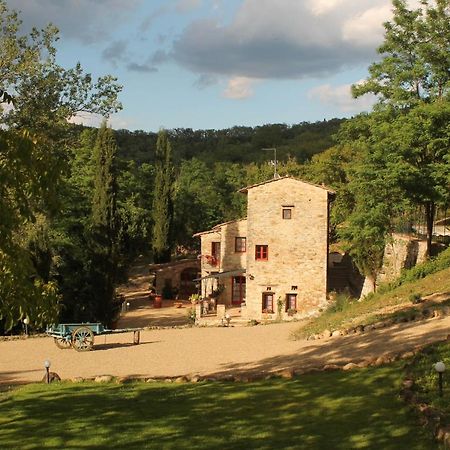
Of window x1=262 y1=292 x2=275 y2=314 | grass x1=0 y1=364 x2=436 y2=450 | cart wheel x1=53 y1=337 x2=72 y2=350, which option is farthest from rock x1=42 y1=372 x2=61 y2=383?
window x1=262 y1=292 x2=275 y2=314

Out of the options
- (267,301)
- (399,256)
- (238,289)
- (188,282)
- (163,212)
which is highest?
(163,212)

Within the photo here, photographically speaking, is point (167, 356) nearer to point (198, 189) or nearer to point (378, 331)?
point (378, 331)

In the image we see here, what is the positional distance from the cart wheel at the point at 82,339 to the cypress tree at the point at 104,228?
7.93 meters

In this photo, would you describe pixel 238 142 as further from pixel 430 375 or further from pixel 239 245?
pixel 430 375

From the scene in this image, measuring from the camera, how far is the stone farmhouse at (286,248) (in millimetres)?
33344

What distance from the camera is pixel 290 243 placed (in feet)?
110

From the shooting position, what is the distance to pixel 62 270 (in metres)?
32.5

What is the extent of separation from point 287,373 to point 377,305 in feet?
34.5

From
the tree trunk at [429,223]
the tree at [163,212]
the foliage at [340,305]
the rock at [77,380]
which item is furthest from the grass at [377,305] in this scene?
the tree at [163,212]

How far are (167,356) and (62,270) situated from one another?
1340cm

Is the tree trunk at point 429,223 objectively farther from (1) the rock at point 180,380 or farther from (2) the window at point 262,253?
(1) the rock at point 180,380

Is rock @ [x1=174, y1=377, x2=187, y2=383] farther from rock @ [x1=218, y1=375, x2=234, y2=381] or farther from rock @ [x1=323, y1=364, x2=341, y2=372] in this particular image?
rock @ [x1=323, y1=364, x2=341, y2=372]

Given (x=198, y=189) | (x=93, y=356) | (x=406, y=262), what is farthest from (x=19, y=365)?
(x=198, y=189)

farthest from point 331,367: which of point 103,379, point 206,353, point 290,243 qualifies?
point 290,243
